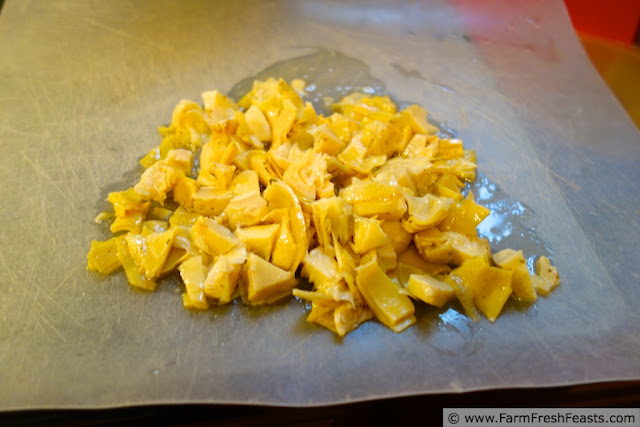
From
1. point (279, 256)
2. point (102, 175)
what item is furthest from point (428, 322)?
point (102, 175)

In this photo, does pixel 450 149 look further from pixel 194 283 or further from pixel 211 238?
pixel 194 283

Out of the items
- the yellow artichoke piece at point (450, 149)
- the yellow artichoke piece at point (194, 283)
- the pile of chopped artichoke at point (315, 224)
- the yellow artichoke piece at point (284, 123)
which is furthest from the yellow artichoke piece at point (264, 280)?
the yellow artichoke piece at point (450, 149)

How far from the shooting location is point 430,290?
1.38 meters

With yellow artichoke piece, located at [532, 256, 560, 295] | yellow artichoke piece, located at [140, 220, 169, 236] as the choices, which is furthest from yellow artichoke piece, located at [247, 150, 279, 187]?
yellow artichoke piece, located at [532, 256, 560, 295]

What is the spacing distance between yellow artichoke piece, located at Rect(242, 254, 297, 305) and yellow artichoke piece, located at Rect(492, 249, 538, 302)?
25.8 inches

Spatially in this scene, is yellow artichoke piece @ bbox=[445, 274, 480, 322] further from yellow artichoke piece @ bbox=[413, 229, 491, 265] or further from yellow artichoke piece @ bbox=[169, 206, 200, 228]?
yellow artichoke piece @ bbox=[169, 206, 200, 228]

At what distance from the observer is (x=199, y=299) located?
140 centimetres

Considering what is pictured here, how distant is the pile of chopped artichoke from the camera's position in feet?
4.67

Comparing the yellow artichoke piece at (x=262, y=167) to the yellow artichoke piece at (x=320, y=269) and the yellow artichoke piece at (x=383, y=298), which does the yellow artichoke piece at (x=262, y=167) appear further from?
the yellow artichoke piece at (x=383, y=298)

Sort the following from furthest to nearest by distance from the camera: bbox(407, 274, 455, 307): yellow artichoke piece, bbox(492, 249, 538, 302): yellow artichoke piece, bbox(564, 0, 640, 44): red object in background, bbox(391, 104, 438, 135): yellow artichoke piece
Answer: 1. bbox(564, 0, 640, 44): red object in background
2. bbox(391, 104, 438, 135): yellow artichoke piece
3. bbox(492, 249, 538, 302): yellow artichoke piece
4. bbox(407, 274, 455, 307): yellow artichoke piece

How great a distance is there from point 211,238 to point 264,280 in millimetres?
232

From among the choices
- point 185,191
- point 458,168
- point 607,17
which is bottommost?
point 185,191

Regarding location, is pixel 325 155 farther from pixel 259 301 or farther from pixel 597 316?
pixel 597 316

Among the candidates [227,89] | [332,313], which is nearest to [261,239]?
[332,313]
